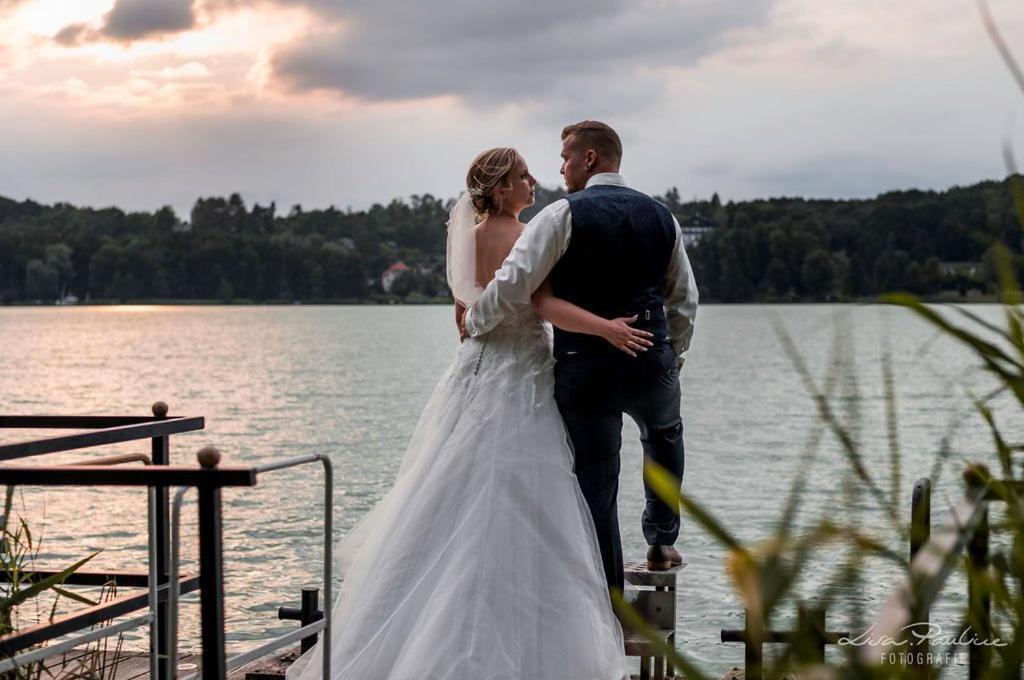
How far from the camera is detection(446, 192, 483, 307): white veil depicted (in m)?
4.68

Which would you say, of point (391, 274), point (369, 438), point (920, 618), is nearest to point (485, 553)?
point (920, 618)

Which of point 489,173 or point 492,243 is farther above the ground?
point 489,173

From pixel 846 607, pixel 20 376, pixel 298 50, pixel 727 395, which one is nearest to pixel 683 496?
pixel 846 607

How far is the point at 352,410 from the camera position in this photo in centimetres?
3844

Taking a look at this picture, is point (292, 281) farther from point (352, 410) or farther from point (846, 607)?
point (846, 607)

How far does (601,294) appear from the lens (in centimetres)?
447

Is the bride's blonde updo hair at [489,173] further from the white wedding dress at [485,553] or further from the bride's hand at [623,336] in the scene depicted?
the bride's hand at [623,336]

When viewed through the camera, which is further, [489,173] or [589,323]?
[489,173]

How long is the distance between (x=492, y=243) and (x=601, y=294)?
492mm

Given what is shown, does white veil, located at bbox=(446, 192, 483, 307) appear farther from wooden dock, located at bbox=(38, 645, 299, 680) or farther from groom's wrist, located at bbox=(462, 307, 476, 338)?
wooden dock, located at bbox=(38, 645, 299, 680)

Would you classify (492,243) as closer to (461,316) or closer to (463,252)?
(463,252)

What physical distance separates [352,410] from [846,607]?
124ft

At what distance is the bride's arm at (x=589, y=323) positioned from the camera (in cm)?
432

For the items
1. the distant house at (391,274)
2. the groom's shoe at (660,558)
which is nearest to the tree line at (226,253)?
the distant house at (391,274)
